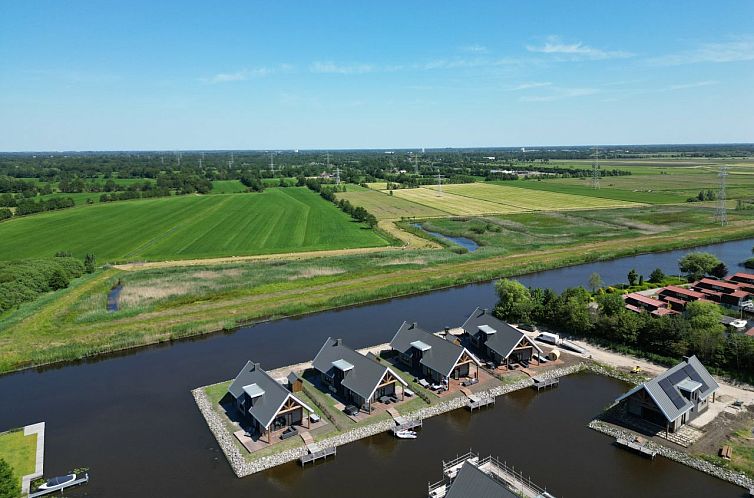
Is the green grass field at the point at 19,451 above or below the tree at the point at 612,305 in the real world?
below

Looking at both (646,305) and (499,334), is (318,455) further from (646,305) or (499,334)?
(646,305)

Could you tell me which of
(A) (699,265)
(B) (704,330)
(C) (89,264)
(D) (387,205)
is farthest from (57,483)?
(D) (387,205)

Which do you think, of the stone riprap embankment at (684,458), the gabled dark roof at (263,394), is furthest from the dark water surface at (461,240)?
the gabled dark roof at (263,394)

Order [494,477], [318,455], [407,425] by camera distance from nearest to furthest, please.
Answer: [494,477] < [318,455] < [407,425]

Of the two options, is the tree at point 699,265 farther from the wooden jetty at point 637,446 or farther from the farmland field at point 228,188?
the farmland field at point 228,188

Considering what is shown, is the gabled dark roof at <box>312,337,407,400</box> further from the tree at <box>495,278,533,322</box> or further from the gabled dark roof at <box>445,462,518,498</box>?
the tree at <box>495,278,533,322</box>

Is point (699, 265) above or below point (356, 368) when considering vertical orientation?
above
